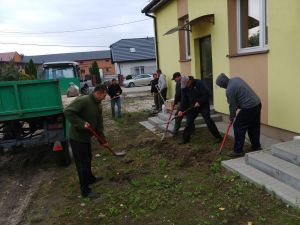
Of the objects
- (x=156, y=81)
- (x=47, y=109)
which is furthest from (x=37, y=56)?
(x=47, y=109)

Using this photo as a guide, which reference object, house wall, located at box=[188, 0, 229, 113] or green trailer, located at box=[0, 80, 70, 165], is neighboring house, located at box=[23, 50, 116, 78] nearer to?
house wall, located at box=[188, 0, 229, 113]

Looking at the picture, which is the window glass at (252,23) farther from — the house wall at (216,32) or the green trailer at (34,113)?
the green trailer at (34,113)

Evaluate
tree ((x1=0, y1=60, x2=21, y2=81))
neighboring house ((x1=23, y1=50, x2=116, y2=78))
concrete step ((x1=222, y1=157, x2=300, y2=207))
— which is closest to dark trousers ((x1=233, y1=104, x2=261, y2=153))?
concrete step ((x1=222, y1=157, x2=300, y2=207))

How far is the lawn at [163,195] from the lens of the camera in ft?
13.8

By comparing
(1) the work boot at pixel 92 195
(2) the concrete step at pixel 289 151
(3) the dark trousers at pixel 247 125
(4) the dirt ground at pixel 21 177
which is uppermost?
(3) the dark trousers at pixel 247 125

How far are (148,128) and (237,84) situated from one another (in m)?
4.78

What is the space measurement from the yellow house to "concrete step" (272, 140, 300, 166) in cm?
80

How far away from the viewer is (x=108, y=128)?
36.5 ft

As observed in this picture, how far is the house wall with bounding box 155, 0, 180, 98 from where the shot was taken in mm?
11538

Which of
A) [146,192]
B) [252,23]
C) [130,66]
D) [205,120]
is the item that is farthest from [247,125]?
[130,66]

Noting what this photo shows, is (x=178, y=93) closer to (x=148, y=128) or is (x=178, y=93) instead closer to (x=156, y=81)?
(x=148, y=128)

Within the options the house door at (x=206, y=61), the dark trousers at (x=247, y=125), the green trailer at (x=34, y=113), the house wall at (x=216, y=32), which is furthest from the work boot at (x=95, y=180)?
the house door at (x=206, y=61)

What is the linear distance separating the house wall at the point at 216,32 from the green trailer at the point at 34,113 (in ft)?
13.4

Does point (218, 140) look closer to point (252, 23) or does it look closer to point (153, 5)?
point (252, 23)
